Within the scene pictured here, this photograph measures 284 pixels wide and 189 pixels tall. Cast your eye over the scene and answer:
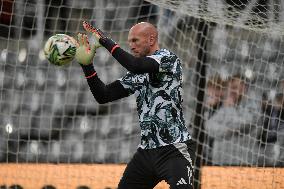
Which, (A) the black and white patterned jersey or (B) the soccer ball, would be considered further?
(B) the soccer ball

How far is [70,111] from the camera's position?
8477 millimetres

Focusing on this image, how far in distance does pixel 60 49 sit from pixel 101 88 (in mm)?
389

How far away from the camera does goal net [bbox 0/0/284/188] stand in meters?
7.70

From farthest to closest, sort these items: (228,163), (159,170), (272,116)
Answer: (228,163) < (272,116) < (159,170)

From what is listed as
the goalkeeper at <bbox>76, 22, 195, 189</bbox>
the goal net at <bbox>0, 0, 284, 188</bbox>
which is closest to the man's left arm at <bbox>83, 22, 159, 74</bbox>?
the goalkeeper at <bbox>76, 22, 195, 189</bbox>

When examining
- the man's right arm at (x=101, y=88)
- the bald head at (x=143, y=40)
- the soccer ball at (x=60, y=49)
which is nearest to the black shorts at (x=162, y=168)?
the man's right arm at (x=101, y=88)

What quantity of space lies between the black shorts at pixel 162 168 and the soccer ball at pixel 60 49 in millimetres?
786

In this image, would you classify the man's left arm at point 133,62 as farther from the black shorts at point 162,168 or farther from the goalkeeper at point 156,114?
the black shorts at point 162,168

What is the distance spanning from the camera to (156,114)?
439 centimetres

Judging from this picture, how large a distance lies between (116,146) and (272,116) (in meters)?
2.01

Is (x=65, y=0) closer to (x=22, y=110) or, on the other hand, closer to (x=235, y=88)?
(x=22, y=110)

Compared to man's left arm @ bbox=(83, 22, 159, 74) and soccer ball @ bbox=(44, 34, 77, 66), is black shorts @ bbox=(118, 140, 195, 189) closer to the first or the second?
man's left arm @ bbox=(83, 22, 159, 74)

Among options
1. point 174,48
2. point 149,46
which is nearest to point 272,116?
point 174,48

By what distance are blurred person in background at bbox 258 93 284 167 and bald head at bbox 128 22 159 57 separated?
342 centimetres
